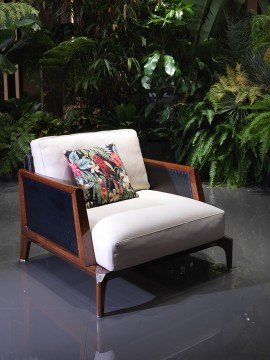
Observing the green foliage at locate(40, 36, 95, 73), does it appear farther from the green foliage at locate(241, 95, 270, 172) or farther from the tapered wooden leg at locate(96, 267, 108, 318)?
the tapered wooden leg at locate(96, 267, 108, 318)

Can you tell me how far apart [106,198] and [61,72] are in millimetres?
3109

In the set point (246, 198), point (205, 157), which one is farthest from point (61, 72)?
point (246, 198)

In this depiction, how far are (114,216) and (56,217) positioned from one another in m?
0.34

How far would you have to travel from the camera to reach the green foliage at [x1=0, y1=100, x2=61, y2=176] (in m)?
5.38

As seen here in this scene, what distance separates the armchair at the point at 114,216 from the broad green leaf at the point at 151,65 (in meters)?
1.91

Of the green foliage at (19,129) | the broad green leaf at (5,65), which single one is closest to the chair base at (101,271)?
the green foliage at (19,129)

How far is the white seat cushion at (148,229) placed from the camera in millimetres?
2586

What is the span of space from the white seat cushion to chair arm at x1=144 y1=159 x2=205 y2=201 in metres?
0.15

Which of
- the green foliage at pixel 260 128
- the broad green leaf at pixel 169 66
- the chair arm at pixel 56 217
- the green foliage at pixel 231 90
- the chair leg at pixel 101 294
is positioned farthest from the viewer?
the broad green leaf at pixel 169 66

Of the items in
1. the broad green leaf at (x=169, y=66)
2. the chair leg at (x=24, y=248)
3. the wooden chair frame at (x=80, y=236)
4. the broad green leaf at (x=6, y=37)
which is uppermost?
the broad green leaf at (x=6, y=37)

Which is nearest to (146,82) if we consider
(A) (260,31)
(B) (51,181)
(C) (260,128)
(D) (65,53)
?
(D) (65,53)

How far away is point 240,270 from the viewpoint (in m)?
3.12

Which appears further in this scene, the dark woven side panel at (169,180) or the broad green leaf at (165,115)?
the broad green leaf at (165,115)

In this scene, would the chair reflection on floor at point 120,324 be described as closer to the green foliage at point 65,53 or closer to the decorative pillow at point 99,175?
the decorative pillow at point 99,175
